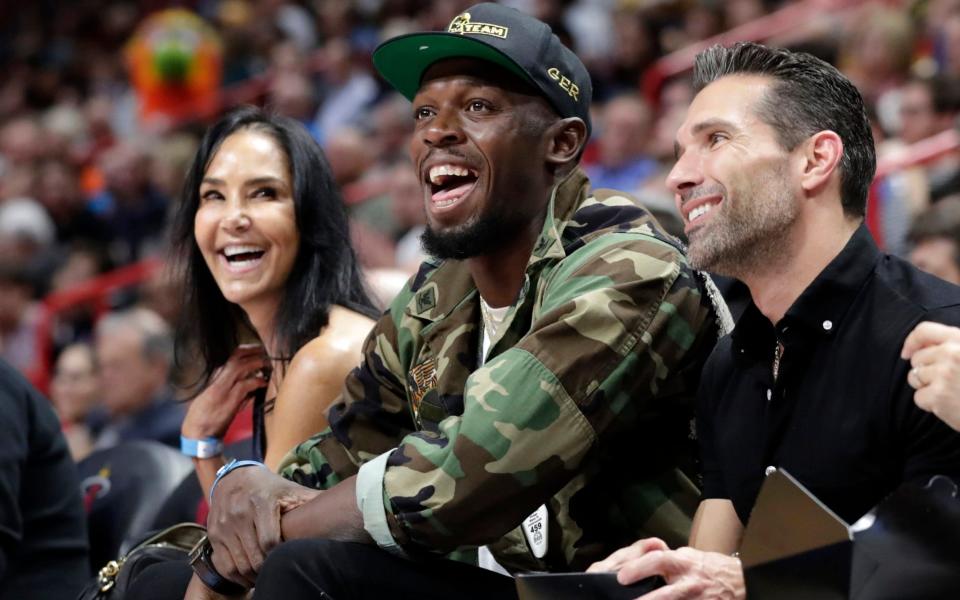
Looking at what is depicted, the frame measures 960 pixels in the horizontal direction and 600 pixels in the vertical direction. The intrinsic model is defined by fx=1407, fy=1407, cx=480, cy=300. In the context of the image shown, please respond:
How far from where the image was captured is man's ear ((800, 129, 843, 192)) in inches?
94.7

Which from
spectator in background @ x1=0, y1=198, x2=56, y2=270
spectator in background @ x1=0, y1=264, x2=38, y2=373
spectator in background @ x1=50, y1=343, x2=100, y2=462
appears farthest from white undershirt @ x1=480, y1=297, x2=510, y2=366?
spectator in background @ x1=0, y1=198, x2=56, y2=270

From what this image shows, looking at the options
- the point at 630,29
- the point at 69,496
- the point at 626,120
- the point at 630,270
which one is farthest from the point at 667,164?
the point at 630,270

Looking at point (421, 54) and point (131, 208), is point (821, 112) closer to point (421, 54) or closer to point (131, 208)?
point (421, 54)

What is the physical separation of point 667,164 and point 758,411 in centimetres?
442

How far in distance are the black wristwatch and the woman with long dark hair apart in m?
0.76

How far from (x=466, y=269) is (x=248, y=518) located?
28.9 inches

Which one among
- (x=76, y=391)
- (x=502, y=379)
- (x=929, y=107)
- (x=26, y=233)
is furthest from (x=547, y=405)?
(x=26, y=233)

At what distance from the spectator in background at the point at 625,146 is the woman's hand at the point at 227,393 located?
12.7 feet

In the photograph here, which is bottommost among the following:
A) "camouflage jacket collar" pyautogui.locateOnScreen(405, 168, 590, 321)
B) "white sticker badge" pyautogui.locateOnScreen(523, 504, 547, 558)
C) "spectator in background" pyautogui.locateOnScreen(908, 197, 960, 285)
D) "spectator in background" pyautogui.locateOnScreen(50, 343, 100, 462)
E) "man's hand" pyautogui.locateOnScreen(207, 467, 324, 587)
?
"spectator in background" pyautogui.locateOnScreen(50, 343, 100, 462)

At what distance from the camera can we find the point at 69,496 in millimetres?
3750

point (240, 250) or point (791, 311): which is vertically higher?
point (791, 311)

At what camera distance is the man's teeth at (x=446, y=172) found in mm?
2904

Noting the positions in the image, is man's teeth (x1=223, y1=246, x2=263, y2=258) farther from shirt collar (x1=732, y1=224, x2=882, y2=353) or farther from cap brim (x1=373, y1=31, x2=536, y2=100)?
shirt collar (x1=732, y1=224, x2=882, y2=353)

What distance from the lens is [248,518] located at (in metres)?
2.73
